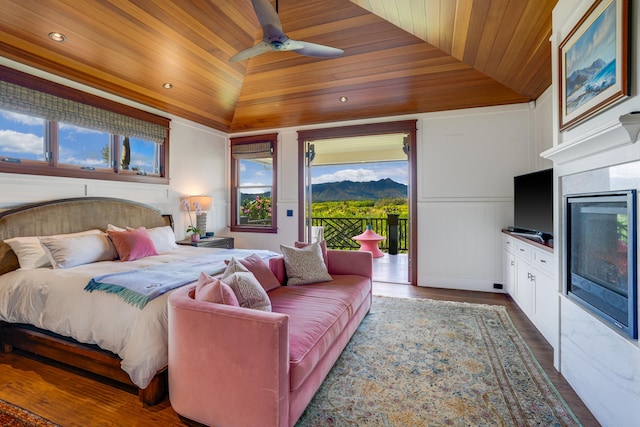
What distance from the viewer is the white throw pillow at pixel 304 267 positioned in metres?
2.88

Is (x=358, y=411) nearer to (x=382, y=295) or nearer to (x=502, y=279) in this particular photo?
(x=382, y=295)

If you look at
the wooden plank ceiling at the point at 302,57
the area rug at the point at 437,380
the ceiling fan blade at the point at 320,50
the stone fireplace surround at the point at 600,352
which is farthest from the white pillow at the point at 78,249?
the stone fireplace surround at the point at 600,352

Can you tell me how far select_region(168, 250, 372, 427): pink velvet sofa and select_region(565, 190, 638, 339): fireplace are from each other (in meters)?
1.56

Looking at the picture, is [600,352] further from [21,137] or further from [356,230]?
[356,230]

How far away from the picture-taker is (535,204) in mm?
3170

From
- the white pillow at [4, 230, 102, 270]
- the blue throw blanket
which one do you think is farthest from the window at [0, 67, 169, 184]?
the blue throw blanket

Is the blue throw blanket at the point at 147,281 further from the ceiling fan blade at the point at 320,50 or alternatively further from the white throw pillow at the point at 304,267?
the ceiling fan blade at the point at 320,50

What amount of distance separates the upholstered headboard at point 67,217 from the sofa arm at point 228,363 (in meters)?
2.26

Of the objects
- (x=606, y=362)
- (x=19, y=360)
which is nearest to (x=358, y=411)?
(x=606, y=362)

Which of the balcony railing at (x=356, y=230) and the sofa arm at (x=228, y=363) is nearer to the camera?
the sofa arm at (x=228, y=363)

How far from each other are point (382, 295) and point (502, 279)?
169 centimetres

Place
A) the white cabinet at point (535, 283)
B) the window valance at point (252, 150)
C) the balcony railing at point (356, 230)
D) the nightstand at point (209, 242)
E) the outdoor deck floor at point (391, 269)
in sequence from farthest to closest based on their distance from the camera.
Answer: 1. the balcony railing at point (356, 230)
2. the window valance at point (252, 150)
3. the outdoor deck floor at point (391, 269)
4. the nightstand at point (209, 242)
5. the white cabinet at point (535, 283)

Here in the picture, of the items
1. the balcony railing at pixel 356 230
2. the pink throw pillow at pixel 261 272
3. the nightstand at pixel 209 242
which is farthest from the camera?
the balcony railing at pixel 356 230

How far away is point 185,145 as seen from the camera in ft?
15.7
